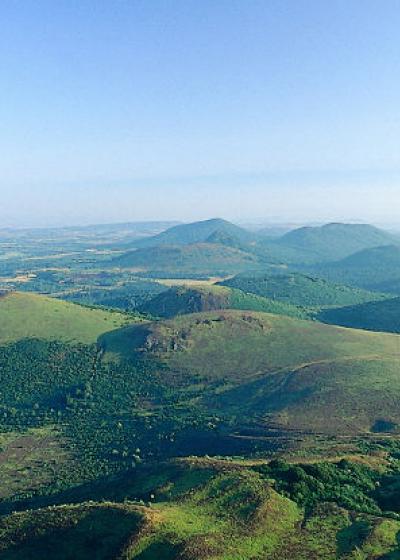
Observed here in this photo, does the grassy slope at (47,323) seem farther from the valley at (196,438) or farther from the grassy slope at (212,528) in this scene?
the grassy slope at (212,528)

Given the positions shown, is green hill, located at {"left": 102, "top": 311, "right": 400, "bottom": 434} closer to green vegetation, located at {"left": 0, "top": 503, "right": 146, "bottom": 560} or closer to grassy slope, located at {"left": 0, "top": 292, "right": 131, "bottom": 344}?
grassy slope, located at {"left": 0, "top": 292, "right": 131, "bottom": 344}

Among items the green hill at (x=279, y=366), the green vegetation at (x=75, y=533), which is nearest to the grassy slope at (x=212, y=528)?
the green vegetation at (x=75, y=533)

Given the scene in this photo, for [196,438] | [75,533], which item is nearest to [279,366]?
[196,438]

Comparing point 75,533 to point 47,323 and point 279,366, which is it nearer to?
point 279,366

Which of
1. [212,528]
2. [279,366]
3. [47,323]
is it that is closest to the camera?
[212,528]

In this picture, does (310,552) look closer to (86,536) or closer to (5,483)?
(86,536)
